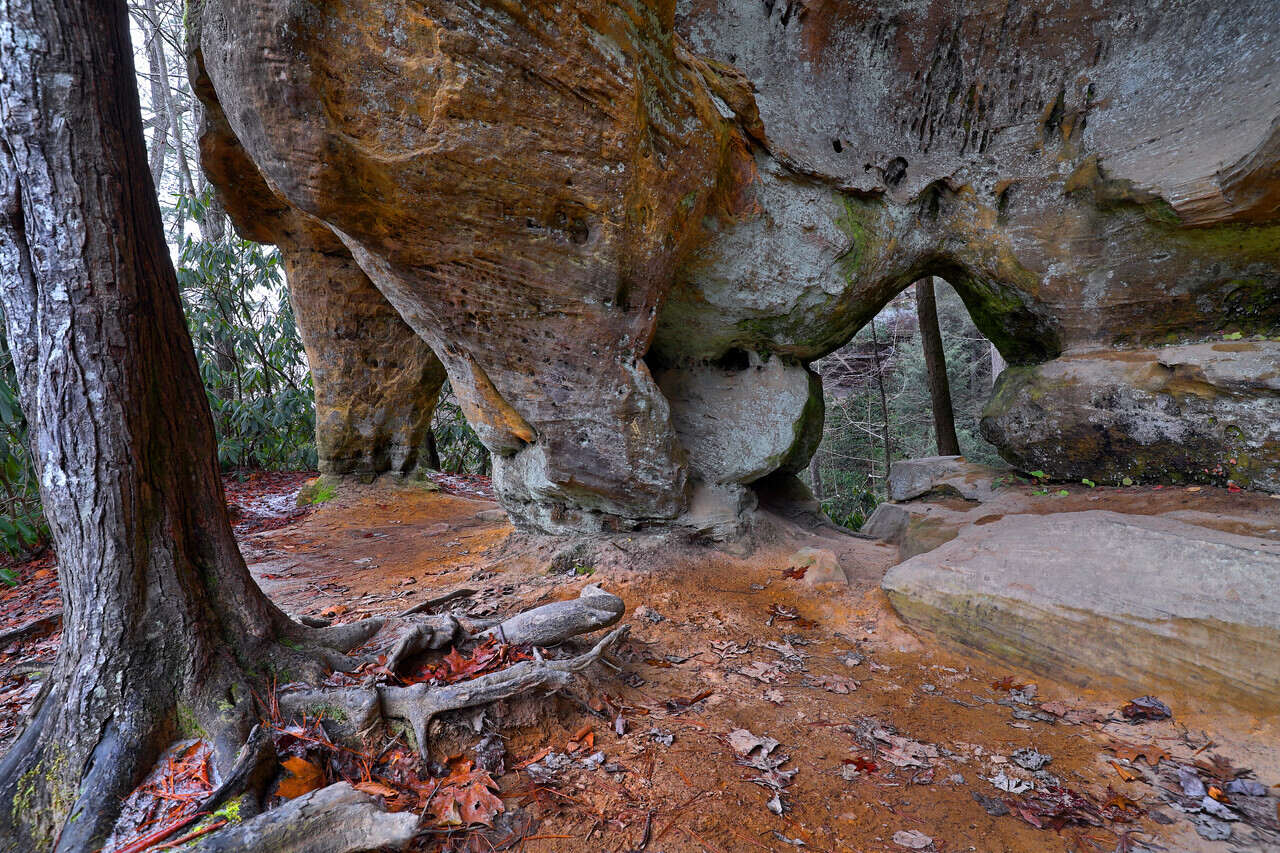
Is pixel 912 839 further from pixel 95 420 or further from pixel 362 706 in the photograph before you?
pixel 95 420

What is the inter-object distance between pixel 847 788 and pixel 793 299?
425 centimetres

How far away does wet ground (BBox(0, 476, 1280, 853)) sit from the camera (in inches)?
85.7

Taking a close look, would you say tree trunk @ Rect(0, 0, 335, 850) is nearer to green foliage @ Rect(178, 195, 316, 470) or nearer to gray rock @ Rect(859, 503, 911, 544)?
gray rock @ Rect(859, 503, 911, 544)

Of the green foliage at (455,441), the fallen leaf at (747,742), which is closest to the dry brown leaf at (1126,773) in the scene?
the fallen leaf at (747,742)

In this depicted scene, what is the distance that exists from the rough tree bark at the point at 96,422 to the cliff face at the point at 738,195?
2.78ft

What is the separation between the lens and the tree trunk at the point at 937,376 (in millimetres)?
9367

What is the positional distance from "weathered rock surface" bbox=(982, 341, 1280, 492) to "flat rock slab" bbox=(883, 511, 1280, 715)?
1298mm

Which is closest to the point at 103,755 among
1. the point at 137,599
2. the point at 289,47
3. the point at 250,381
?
the point at 137,599

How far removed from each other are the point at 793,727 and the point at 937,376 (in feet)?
26.3

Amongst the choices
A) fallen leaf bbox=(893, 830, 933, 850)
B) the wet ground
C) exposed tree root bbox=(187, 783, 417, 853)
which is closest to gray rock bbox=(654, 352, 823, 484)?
the wet ground

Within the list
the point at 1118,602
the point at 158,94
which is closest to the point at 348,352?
the point at 1118,602

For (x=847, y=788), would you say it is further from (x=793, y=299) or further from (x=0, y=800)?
(x=793, y=299)

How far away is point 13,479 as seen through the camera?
681cm

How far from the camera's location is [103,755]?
6.93ft
